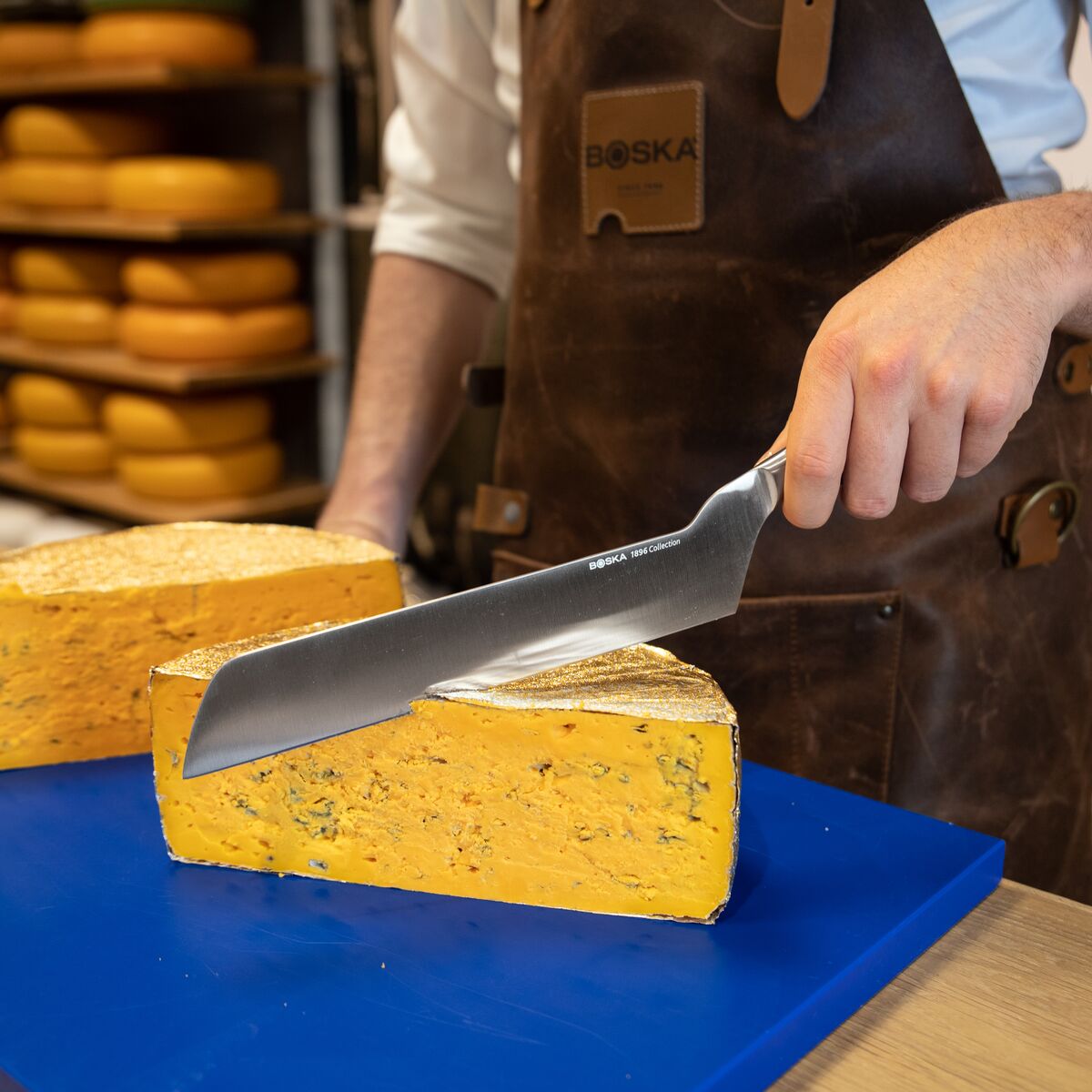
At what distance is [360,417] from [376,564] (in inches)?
19.1

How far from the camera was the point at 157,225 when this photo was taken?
2.95 m

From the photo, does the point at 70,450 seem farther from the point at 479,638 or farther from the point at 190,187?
the point at 479,638

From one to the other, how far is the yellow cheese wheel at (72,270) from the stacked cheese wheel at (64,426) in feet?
0.89

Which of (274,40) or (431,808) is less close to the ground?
(274,40)

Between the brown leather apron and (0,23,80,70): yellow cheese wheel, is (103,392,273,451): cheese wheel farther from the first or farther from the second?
the brown leather apron

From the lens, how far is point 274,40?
10.5 feet

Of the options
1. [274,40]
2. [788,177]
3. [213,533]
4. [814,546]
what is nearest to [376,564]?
[213,533]

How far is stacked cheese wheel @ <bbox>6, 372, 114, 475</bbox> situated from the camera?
3.41 metres

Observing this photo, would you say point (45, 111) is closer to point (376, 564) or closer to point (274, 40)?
point (274, 40)

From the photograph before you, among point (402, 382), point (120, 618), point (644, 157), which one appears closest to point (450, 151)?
point (402, 382)

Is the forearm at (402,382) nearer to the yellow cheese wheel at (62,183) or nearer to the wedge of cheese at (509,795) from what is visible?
the wedge of cheese at (509,795)

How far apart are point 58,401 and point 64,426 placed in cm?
9

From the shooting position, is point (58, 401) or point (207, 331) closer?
point (207, 331)

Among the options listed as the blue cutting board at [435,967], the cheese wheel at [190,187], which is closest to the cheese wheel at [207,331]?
the cheese wheel at [190,187]
